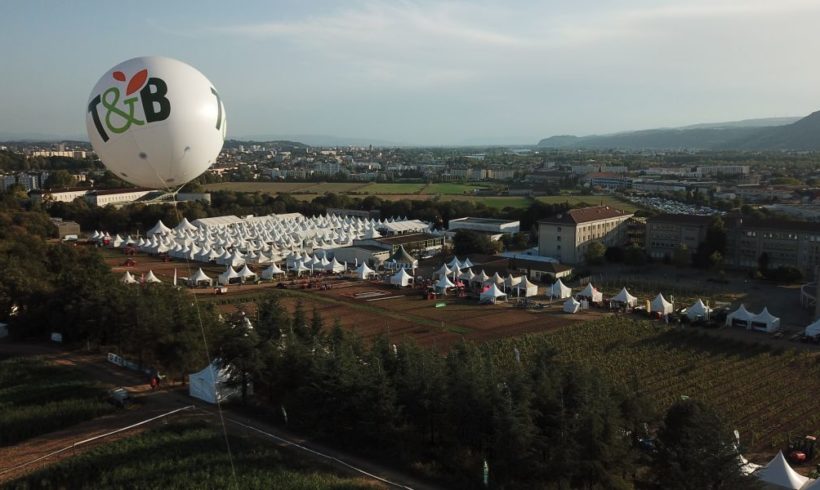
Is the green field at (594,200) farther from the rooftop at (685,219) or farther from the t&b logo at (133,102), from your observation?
the t&b logo at (133,102)

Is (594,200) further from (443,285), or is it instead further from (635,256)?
(443,285)

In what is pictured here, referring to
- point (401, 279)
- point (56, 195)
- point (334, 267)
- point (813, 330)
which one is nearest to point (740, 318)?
point (813, 330)

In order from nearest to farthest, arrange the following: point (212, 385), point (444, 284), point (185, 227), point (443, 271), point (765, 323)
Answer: point (212, 385) < point (765, 323) < point (444, 284) < point (443, 271) < point (185, 227)

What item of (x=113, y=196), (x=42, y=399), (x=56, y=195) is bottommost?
(x=42, y=399)

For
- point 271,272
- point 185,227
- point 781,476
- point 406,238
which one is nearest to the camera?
point 781,476

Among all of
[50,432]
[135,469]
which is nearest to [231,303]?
[50,432]

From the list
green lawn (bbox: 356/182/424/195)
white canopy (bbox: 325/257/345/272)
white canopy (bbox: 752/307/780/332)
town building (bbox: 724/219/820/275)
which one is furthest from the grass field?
green lawn (bbox: 356/182/424/195)

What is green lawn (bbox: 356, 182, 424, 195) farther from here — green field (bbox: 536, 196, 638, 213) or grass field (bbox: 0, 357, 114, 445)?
grass field (bbox: 0, 357, 114, 445)
